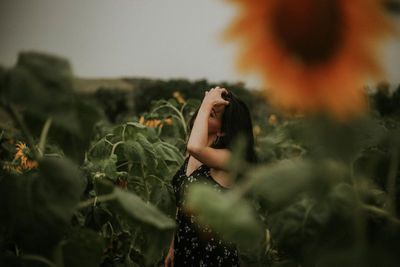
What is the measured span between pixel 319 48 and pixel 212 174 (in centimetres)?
135

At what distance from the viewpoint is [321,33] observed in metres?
0.24

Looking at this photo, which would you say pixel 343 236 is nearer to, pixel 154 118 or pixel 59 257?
pixel 59 257

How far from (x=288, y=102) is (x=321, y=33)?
0.16ft

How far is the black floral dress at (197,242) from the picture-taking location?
1.47m

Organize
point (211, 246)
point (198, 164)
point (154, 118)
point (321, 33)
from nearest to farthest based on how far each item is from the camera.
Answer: point (321, 33)
point (211, 246)
point (198, 164)
point (154, 118)

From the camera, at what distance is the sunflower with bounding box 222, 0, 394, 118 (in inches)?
Result: 9.2

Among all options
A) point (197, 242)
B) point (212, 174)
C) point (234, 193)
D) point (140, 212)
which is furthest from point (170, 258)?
point (234, 193)

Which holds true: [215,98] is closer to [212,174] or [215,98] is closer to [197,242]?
[212,174]

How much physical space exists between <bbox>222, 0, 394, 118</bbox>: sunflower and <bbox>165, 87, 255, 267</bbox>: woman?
1.12 m

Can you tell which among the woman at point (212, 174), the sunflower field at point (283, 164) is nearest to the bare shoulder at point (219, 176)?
the woman at point (212, 174)

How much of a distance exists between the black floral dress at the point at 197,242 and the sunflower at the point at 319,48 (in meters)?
1.23

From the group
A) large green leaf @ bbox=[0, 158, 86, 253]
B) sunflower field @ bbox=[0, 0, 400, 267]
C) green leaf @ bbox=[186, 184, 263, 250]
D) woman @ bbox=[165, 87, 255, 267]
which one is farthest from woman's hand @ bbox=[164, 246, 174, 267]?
green leaf @ bbox=[186, 184, 263, 250]

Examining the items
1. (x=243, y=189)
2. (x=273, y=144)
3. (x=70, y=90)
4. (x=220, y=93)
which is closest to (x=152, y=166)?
(x=220, y=93)

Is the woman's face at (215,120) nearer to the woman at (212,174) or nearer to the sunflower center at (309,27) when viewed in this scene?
the woman at (212,174)
